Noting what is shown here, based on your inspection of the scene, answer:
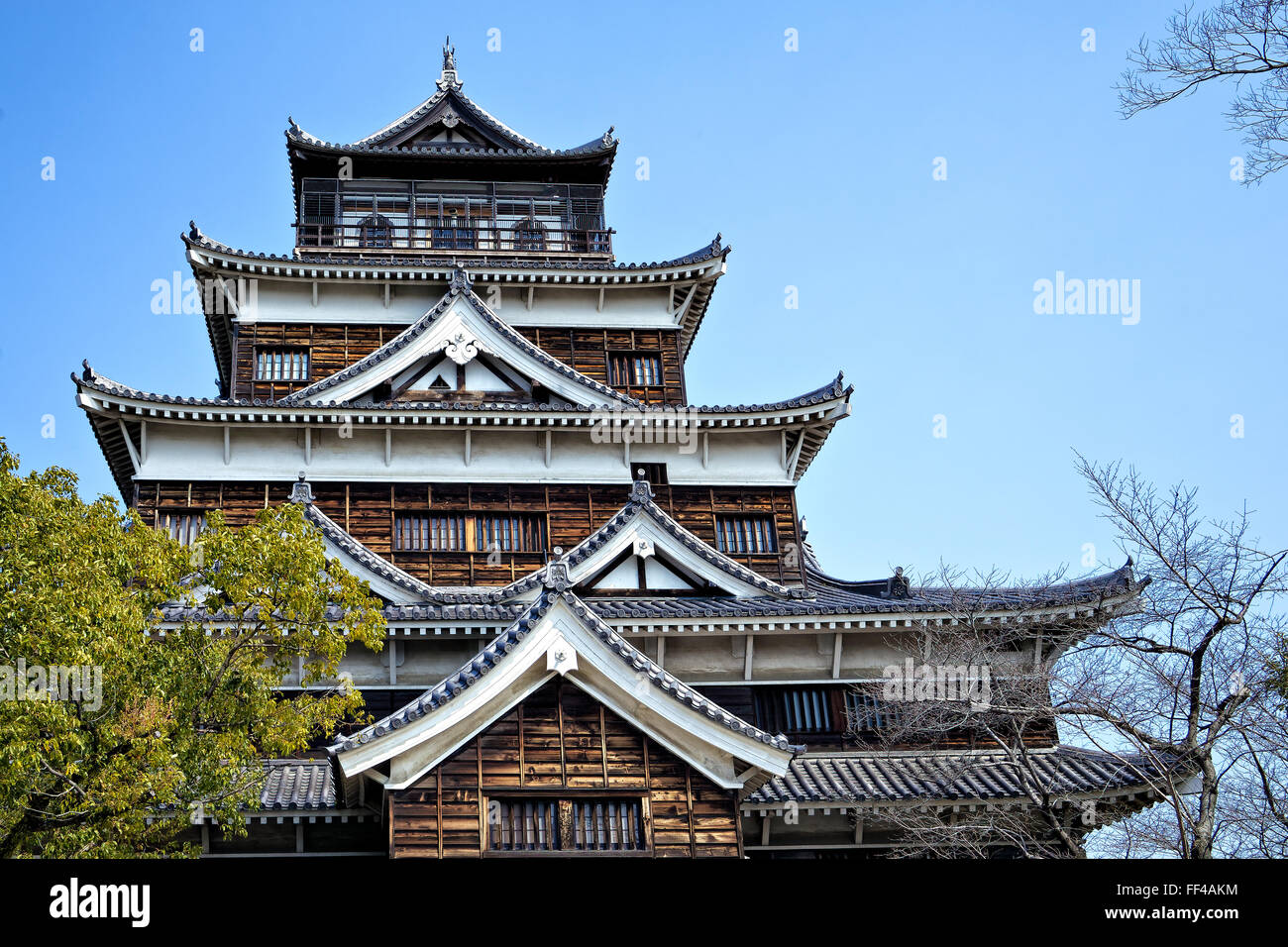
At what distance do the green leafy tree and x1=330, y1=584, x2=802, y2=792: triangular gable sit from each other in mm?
1177

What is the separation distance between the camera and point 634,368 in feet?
90.1

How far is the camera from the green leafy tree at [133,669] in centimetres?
1215

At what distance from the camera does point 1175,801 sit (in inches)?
523

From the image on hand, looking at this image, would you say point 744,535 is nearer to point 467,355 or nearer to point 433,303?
point 467,355

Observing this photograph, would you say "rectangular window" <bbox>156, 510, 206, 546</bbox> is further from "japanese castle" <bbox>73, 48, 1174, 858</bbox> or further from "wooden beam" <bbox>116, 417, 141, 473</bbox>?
"wooden beam" <bbox>116, 417, 141, 473</bbox>

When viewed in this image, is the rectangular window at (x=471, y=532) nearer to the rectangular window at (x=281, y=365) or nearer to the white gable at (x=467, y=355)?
the white gable at (x=467, y=355)

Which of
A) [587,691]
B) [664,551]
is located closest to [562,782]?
[587,691]

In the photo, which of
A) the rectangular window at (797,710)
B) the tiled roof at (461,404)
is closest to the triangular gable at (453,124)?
the tiled roof at (461,404)

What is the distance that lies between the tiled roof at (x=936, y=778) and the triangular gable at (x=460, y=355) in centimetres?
875

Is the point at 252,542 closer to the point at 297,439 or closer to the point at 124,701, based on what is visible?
the point at 124,701

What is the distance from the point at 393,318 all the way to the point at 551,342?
353 centimetres

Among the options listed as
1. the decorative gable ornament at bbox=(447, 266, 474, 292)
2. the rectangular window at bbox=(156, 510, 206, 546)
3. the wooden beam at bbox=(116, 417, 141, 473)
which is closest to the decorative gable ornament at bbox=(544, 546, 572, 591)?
the rectangular window at bbox=(156, 510, 206, 546)

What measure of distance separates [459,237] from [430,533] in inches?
351
